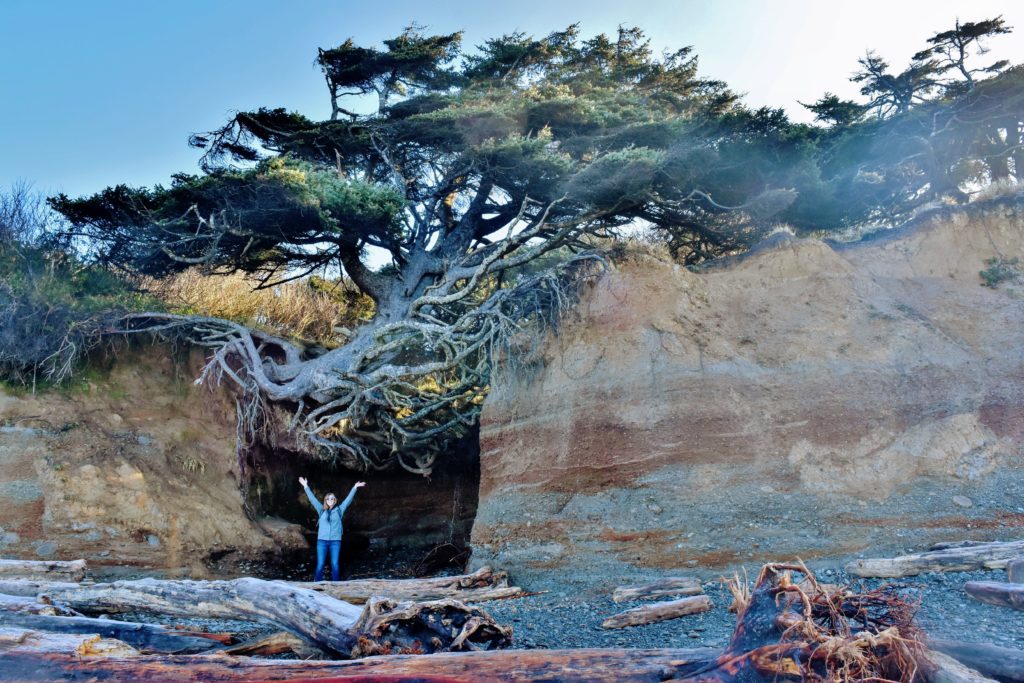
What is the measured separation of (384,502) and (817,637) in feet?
40.9

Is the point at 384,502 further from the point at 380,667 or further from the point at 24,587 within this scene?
the point at 380,667

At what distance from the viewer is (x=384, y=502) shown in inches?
590

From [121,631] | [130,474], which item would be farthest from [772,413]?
[130,474]

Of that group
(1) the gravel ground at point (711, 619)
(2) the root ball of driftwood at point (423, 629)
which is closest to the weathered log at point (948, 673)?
(1) the gravel ground at point (711, 619)

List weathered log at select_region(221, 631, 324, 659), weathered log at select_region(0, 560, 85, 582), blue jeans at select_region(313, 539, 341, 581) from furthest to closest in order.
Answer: blue jeans at select_region(313, 539, 341, 581)
weathered log at select_region(0, 560, 85, 582)
weathered log at select_region(221, 631, 324, 659)

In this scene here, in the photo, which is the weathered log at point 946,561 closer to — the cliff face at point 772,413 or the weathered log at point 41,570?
the cliff face at point 772,413

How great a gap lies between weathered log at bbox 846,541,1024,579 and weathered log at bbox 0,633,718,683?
4187 mm

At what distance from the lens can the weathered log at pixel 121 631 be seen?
5840mm

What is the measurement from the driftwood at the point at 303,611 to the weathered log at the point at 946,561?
13.8 feet

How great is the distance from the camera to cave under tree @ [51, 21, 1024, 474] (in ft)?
38.1

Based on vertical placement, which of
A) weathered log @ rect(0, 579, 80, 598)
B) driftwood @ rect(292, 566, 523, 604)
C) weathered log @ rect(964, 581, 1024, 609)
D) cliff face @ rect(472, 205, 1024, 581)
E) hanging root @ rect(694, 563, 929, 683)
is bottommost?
driftwood @ rect(292, 566, 523, 604)

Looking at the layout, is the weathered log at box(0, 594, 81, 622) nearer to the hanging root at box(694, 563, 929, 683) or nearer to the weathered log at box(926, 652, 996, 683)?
the hanging root at box(694, 563, 929, 683)

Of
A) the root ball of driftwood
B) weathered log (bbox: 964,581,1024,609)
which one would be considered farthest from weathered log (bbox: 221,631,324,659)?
weathered log (bbox: 964,581,1024,609)

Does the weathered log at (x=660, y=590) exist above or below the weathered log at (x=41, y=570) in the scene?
above
